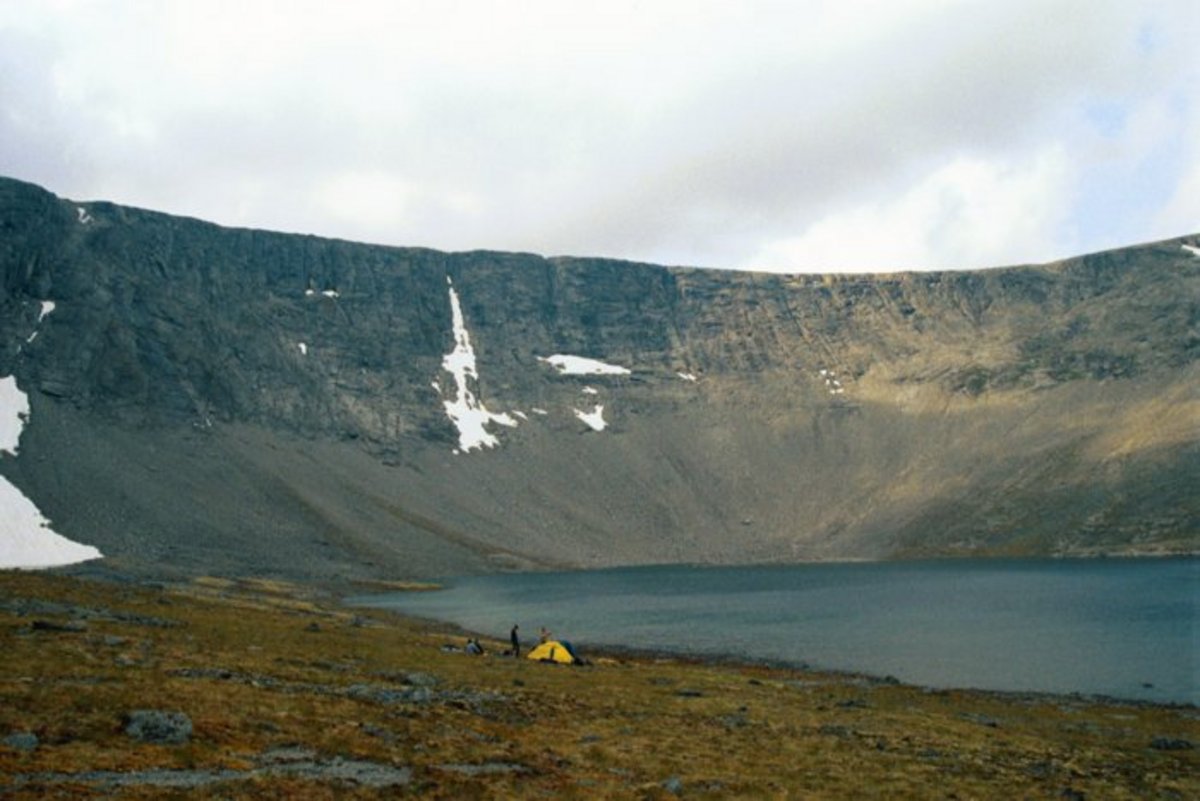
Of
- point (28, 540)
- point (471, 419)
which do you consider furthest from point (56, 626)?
point (471, 419)

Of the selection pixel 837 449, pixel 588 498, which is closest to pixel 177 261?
pixel 588 498

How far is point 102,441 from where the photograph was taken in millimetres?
130125

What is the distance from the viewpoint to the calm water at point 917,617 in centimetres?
5178

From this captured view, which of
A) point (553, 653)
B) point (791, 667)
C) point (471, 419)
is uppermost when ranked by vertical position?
point (471, 419)

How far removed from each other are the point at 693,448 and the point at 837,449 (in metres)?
29.3

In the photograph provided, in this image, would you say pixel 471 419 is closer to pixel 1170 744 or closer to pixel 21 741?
pixel 1170 744

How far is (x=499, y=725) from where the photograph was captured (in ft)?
84.8

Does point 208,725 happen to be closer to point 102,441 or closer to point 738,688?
point 738,688

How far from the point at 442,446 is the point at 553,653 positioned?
137 metres

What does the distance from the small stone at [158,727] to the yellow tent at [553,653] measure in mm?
28652

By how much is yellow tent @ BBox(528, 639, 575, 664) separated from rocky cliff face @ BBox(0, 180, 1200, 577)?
2526 inches

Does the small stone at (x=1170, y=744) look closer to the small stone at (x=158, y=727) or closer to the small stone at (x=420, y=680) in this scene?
the small stone at (x=420, y=680)

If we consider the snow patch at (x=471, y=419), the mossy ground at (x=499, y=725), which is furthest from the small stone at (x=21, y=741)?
the snow patch at (x=471, y=419)

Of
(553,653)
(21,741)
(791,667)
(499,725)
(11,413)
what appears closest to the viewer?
(21,741)
